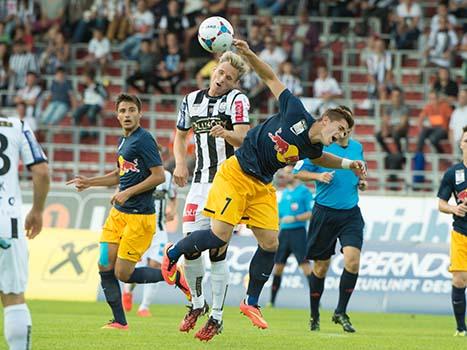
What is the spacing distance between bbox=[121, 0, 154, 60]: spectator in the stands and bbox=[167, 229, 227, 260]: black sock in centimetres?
1935

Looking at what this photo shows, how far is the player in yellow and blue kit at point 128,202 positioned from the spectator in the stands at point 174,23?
17305 millimetres

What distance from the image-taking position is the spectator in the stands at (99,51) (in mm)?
30531

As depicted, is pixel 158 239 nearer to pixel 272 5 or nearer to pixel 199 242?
pixel 199 242

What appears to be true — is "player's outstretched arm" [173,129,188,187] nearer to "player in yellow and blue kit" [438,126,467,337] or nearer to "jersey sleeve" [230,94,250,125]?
"jersey sleeve" [230,94,250,125]

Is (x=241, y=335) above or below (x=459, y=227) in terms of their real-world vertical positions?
below

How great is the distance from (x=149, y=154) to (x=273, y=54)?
53.1 feet

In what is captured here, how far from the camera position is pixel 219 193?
11414mm

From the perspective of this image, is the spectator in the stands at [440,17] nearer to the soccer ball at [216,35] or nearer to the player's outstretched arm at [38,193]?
the soccer ball at [216,35]

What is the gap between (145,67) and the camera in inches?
1163

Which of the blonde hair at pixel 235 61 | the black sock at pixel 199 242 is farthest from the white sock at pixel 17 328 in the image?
the blonde hair at pixel 235 61

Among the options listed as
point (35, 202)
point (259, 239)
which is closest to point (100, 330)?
point (259, 239)

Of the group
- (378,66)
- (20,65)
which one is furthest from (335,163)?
(20,65)

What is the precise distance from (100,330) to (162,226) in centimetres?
525

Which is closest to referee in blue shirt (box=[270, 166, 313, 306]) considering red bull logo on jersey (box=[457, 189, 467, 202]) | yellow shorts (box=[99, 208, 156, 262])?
red bull logo on jersey (box=[457, 189, 467, 202])
